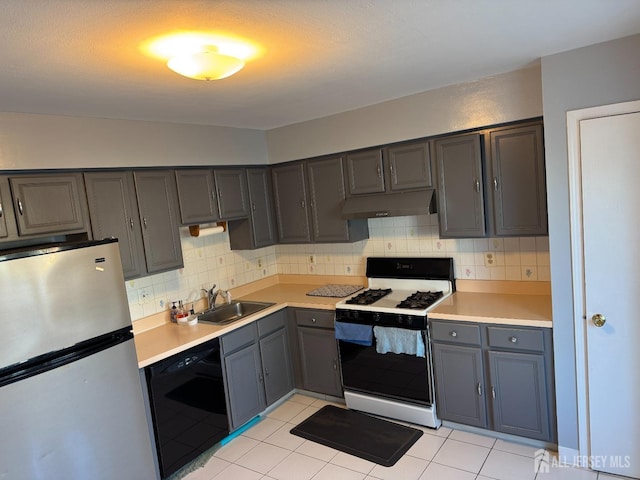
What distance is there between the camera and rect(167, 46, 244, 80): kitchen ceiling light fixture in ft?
5.86

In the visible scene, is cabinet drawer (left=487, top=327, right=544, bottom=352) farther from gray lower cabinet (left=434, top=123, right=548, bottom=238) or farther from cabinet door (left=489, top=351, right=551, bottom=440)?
gray lower cabinet (left=434, top=123, right=548, bottom=238)

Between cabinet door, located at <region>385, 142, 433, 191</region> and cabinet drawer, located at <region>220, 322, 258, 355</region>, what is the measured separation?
1548mm

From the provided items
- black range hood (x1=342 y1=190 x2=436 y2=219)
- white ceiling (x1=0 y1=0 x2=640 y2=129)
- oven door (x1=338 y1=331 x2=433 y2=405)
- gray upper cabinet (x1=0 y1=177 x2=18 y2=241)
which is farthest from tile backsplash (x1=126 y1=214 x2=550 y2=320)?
white ceiling (x1=0 y1=0 x2=640 y2=129)

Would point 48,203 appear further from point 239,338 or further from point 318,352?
point 318,352

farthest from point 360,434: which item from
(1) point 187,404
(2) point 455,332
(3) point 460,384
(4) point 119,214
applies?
(4) point 119,214

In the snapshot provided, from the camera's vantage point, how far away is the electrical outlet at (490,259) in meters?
3.32

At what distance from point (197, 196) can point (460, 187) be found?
6.48ft

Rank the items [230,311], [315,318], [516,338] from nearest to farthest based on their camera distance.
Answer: [516,338] → [315,318] → [230,311]

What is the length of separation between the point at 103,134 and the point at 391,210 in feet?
6.71

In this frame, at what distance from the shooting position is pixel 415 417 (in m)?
3.17

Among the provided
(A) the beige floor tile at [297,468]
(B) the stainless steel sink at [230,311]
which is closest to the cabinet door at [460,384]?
(A) the beige floor tile at [297,468]

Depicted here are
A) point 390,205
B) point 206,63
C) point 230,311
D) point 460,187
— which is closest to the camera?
point 206,63

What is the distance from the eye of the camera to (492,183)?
9.77ft

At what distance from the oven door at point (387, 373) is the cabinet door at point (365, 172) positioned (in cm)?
119
